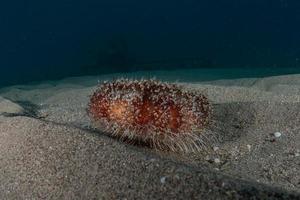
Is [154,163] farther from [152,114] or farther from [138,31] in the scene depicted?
[138,31]

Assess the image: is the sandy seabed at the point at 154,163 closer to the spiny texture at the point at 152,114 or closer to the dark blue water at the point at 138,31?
the spiny texture at the point at 152,114

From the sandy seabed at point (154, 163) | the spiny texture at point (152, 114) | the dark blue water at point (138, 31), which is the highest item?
the dark blue water at point (138, 31)

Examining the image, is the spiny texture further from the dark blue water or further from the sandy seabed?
the dark blue water

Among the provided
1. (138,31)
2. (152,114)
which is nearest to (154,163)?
(152,114)

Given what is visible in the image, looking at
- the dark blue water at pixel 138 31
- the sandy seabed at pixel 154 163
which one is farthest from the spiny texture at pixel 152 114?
the dark blue water at pixel 138 31

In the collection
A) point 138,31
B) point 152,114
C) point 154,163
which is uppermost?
point 138,31

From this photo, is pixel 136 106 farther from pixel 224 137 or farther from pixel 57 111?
pixel 57 111
